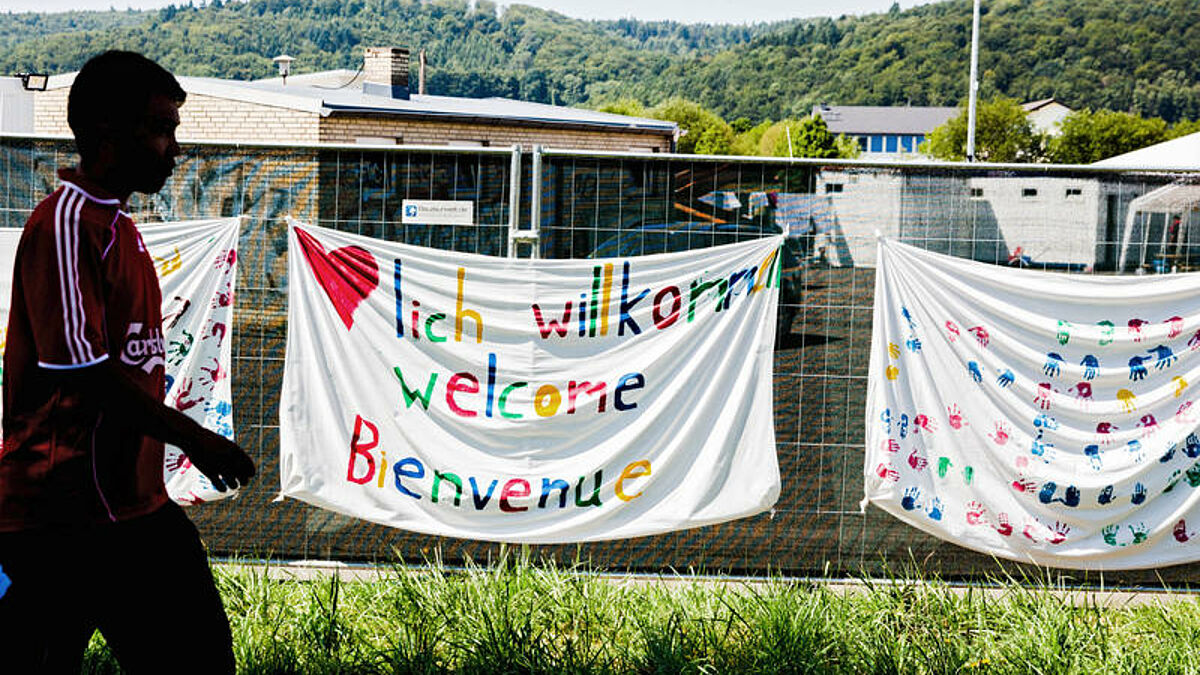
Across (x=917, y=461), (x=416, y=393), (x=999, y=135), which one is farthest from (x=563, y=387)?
(x=999, y=135)

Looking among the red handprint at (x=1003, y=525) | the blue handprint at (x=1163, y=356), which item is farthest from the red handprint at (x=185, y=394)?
the blue handprint at (x=1163, y=356)

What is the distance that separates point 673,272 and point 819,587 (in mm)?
1555

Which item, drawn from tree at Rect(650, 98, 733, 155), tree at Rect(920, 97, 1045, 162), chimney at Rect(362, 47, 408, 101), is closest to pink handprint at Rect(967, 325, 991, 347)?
chimney at Rect(362, 47, 408, 101)

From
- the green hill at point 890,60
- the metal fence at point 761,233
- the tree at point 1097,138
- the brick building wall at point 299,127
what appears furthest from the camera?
the green hill at point 890,60

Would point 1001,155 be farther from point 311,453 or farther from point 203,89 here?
point 311,453

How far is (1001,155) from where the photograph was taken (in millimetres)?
63250

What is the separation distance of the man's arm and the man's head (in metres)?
0.52

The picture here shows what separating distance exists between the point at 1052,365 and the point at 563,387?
2.25 metres

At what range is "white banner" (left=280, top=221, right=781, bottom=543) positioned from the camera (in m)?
5.94

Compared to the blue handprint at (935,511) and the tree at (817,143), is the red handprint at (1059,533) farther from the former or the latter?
the tree at (817,143)

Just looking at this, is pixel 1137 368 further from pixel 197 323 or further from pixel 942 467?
pixel 197 323

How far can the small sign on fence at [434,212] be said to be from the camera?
6.11 metres

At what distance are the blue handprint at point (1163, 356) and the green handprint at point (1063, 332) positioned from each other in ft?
1.32

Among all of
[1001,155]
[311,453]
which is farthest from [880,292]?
[1001,155]
